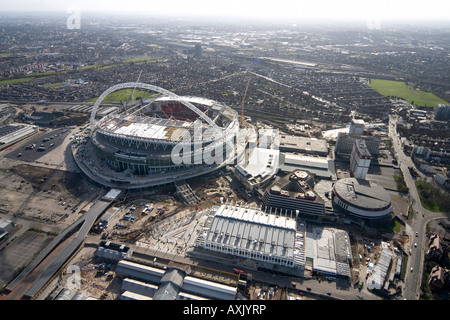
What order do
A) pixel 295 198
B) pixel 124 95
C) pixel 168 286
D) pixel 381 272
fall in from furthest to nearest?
pixel 124 95 < pixel 295 198 < pixel 381 272 < pixel 168 286

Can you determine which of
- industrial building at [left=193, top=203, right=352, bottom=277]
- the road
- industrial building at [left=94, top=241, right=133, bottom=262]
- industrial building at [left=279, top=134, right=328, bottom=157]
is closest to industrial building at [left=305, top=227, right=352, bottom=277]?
industrial building at [left=193, top=203, right=352, bottom=277]

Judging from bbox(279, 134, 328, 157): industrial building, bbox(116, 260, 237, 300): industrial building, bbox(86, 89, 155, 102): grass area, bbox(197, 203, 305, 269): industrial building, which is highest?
bbox(86, 89, 155, 102): grass area

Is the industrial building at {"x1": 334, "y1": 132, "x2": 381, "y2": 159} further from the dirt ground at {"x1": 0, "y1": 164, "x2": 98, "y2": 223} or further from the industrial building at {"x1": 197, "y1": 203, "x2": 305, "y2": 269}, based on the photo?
the dirt ground at {"x1": 0, "y1": 164, "x2": 98, "y2": 223}

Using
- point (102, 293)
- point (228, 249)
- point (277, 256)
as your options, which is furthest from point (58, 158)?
point (277, 256)

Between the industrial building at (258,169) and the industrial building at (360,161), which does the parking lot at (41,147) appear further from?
the industrial building at (360,161)

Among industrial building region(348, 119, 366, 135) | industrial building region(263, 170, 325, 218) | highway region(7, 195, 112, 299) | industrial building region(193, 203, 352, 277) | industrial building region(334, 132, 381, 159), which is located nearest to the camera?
highway region(7, 195, 112, 299)

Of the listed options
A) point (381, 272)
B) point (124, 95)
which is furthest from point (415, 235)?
point (124, 95)

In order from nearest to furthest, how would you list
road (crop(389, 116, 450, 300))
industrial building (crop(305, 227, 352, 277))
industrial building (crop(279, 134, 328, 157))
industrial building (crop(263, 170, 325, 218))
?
road (crop(389, 116, 450, 300)), industrial building (crop(305, 227, 352, 277)), industrial building (crop(263, 170, 325, 218)), industrial building (crop(279, 134, 328, 157))

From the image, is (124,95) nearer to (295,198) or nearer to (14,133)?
(14,133)
